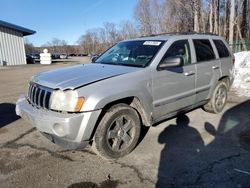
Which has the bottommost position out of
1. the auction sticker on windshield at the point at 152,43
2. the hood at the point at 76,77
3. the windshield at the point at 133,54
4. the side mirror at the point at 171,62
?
the hood at the point at 76,77

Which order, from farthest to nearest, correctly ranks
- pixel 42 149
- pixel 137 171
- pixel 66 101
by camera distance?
pixel 42 149 < pixel 137 171 < pixel 66 101

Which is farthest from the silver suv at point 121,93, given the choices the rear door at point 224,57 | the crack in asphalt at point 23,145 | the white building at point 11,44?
the white building at point 11,44

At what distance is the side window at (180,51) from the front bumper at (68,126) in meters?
1.92

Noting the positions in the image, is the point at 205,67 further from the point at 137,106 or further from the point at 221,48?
the point at 137,106

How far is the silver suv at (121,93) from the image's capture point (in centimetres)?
312

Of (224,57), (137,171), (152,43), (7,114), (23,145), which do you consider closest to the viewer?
(137,171)

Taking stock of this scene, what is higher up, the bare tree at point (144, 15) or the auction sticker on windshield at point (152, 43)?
the bare tree at point (144, 15)

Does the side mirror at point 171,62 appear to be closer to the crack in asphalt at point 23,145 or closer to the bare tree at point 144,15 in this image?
the crack in asphalt at point 23,145

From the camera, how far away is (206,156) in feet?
11.9

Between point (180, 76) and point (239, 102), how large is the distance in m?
3.42

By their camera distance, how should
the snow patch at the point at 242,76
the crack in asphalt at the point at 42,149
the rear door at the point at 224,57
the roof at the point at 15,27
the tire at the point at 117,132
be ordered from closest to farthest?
the tire at the point at 117,132
the crack in asphalt at the point at 42,149
the rear door at the point at 224,57
the snow patch at the point at 242,76
the roof at the point at 15,27

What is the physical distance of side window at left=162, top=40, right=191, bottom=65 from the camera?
14.0ft

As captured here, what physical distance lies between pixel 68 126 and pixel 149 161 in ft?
4.45

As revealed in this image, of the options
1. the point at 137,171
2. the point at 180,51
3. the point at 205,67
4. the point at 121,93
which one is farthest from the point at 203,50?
the point at 137,171
